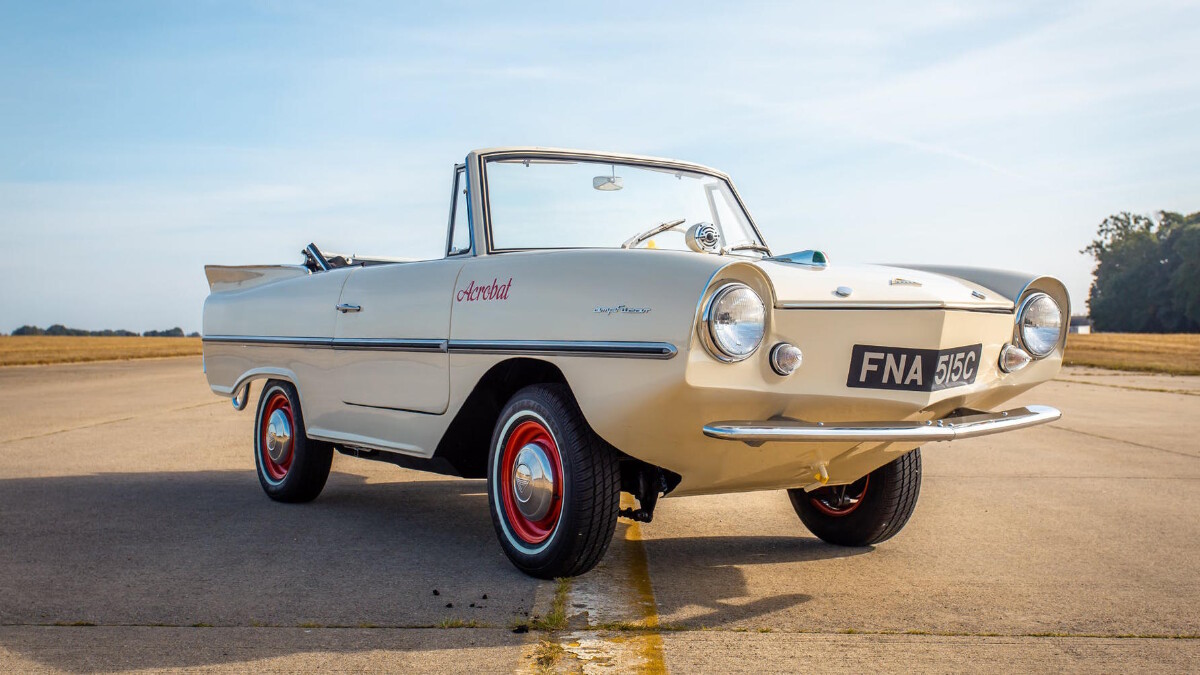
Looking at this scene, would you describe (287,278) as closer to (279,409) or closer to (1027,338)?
(279,409)

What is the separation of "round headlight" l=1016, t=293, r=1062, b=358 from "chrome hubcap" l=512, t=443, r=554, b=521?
1934 millimetres

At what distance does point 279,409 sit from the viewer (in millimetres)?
6379

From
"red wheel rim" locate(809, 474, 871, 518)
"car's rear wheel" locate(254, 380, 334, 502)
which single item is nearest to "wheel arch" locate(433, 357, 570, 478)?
"car's rear wheel" locate(254, 380, 334, 502)

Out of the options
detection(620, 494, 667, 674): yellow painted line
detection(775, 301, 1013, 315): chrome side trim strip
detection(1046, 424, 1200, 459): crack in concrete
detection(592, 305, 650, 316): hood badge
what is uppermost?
detection(775, 301, 1013, 315): chrome side trim strip

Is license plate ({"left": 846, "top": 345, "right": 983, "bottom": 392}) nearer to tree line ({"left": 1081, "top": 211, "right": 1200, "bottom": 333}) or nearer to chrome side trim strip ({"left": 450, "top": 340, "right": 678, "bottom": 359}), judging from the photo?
chrome side trim strip ({"left": 450, "top": 340, "right": 678, "bottom": 359})

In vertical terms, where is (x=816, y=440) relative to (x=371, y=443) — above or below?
above

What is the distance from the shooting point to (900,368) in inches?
152

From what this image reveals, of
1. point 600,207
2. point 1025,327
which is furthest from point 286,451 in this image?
point 1025,327

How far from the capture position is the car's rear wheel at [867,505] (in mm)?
4816

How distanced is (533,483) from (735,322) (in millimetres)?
1094

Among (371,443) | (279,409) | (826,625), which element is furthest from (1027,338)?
(279,409)

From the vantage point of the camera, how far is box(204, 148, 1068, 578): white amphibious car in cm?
368

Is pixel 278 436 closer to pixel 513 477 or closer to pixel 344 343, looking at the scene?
pixel 344 343

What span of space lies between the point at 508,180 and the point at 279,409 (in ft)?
7.04
